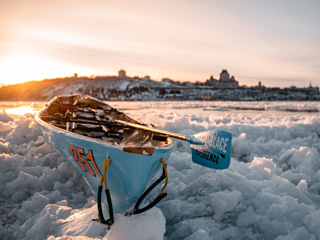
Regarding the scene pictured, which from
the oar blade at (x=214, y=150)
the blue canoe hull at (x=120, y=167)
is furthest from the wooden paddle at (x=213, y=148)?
the blue canoe hull at (x=120, y=167)

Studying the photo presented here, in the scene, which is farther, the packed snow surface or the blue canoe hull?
the packed snow surface

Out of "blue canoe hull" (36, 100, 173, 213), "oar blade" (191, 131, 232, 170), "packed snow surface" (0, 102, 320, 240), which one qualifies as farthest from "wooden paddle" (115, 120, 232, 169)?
"packed snow surface" (0, 102, 320, 240)

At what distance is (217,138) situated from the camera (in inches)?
183

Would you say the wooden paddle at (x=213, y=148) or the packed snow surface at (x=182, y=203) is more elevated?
the wooden paddle at (x=213, y=148)

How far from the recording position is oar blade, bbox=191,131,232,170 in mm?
4477

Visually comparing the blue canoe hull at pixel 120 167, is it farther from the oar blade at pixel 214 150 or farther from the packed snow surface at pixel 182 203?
the oar blade at pixel 214 150

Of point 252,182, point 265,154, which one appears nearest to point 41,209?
point 252,182

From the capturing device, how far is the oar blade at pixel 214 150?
448 centimetres

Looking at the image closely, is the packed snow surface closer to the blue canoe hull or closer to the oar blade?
the blue canoe hull

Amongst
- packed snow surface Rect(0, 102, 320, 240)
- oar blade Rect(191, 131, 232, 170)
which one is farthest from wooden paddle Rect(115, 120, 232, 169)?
packed snow surface Rect(0, 102, 320, 240)

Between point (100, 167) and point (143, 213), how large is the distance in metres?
1.15

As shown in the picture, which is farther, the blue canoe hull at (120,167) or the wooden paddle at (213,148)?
the wooden paddle at (213,148)

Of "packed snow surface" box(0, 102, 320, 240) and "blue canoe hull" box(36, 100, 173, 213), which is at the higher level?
"blue canoe hull" box(36, 100, 173, 213)

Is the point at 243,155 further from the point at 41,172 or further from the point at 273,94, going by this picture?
the point at 273,94
